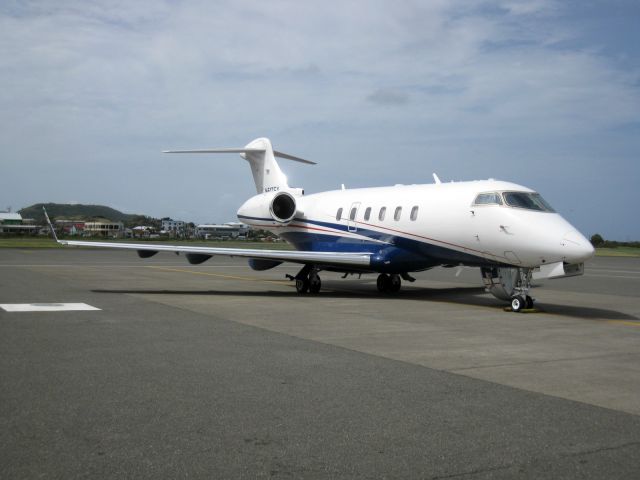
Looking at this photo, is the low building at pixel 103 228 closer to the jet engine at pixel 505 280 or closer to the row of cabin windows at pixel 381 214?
the row of cabin windows at pixel 381 214

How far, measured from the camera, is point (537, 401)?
6238mm

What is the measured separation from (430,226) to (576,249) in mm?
3895

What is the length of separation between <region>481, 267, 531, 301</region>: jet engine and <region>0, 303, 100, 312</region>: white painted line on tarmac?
27.5 ft

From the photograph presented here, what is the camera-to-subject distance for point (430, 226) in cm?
1606

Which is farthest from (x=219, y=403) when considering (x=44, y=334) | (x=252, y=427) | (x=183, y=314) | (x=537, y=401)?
(x=183, y=314)

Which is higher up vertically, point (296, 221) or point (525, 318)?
point (296, 221)

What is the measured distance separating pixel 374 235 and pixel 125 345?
32.2 feet

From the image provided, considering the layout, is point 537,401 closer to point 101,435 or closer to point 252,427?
point 252,427

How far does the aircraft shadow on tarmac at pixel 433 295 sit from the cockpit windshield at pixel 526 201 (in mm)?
2154

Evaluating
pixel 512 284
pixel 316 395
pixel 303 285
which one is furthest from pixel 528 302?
pixel 316 395

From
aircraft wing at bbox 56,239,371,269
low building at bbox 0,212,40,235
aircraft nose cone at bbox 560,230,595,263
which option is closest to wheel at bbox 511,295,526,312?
aircraft nose cone at bbox 560,230,595,263

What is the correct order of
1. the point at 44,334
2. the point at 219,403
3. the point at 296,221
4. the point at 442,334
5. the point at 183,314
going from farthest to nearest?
the point at 296,221, the point at 183,314, the point at 442,334, the point at 44,334, the point at 219,403

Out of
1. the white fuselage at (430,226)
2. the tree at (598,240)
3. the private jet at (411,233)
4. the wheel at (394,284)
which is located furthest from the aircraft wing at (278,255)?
the tree at (598,240)

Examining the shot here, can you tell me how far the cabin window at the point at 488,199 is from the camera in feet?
47.9
